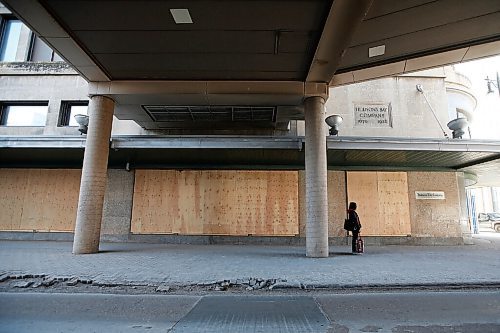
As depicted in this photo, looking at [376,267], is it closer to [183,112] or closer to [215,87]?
[215,87]

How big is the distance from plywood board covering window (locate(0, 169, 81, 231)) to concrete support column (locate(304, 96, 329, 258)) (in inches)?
403

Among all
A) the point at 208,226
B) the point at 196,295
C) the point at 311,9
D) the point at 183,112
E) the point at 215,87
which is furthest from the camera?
the point at 208,226

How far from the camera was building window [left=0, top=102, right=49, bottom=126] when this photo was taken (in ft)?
46.0

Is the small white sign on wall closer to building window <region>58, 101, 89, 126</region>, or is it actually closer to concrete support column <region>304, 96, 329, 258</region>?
concrete support column <region>304, 96, 329, 258</region>

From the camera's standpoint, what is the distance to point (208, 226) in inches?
498

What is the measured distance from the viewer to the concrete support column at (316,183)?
29.1 ft

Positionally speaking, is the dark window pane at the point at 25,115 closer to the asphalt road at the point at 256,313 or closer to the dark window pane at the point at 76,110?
the dark window pane at the point at 76,110

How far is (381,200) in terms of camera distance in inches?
507

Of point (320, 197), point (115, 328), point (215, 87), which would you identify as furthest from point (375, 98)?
point (115, 328)

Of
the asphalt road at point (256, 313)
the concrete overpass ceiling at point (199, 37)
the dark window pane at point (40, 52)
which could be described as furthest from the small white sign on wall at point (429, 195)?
the dark window pane at point (40, 52)

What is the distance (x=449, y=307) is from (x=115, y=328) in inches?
180

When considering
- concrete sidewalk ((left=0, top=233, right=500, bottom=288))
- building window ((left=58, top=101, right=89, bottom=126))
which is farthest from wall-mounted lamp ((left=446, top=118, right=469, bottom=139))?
building window ((left=58, top=101, right=89, bottom=126))

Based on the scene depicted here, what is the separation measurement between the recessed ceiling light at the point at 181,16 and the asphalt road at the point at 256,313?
19.2 ft

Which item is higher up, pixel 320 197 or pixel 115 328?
pixel 320 197
